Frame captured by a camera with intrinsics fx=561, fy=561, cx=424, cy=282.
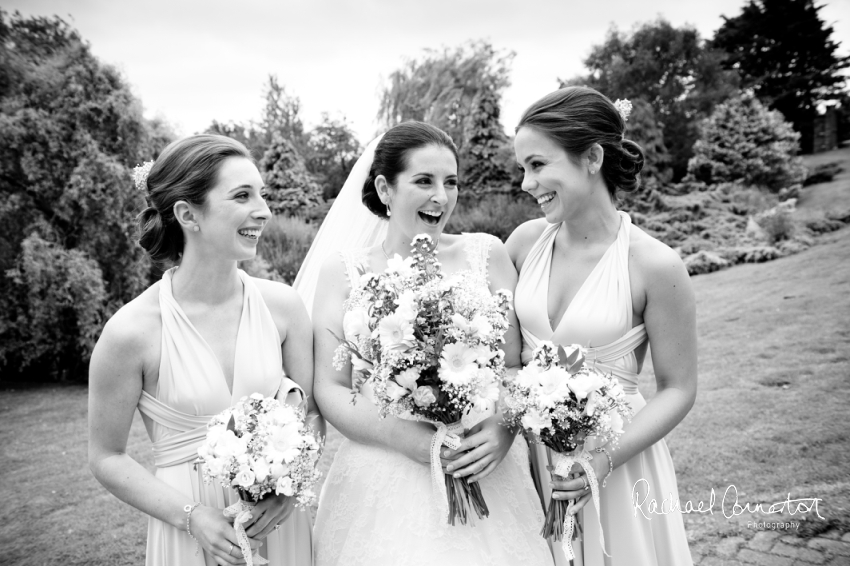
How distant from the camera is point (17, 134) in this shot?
409 inches

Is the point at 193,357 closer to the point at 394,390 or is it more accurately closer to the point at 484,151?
the point at 394,390

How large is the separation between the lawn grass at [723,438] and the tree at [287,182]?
43.6ft

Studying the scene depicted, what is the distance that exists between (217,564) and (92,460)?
811 mm

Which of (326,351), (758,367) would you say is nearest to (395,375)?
(326,351)

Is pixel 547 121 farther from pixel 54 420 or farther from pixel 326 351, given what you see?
pixel 54 420

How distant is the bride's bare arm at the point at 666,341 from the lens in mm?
3023

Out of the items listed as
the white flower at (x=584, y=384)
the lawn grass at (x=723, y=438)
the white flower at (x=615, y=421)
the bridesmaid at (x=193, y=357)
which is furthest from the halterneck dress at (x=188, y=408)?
the lawn grass at (x=723, y=438)

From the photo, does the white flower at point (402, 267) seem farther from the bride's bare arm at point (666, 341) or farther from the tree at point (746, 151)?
the tree at point (746, 151)

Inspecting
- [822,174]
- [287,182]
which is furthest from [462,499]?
[822,174]

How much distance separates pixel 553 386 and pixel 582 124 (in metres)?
1.59

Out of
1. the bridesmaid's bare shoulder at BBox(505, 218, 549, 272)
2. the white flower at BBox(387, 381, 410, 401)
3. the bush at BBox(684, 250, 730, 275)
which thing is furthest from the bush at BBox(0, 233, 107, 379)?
the bush at BBox(684, 250, 730, 275)

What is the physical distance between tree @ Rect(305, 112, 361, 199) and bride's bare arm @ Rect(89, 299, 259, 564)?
29856 mm

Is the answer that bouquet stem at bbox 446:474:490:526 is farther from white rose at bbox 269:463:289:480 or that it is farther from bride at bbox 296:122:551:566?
white rose at bbox 269:463:289:480

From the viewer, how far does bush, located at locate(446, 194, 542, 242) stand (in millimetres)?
17359
